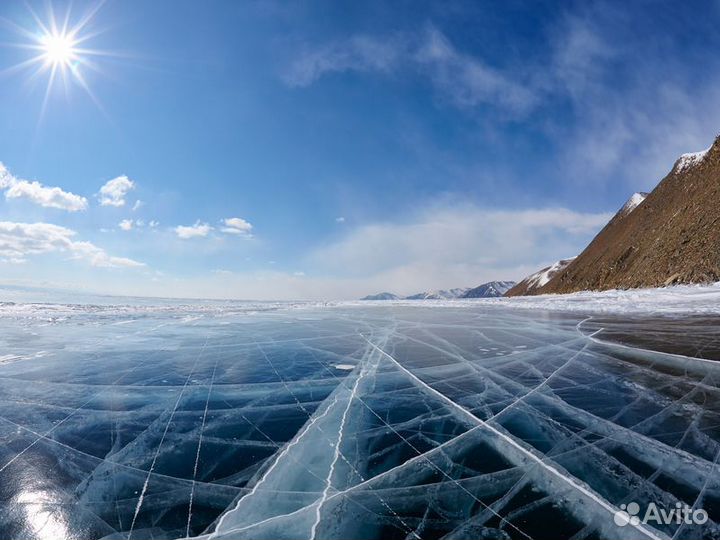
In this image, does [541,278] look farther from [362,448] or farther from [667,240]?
[362,448]

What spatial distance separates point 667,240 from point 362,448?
56.2 metres

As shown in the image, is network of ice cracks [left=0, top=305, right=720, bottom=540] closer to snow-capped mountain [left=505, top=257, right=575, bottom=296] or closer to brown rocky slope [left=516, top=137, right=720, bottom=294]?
brown rocky slope [left=516, top=137, right=720, bottom=294]

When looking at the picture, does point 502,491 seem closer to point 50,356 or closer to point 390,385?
point 390,385

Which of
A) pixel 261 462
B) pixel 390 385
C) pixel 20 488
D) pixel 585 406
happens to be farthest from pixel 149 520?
pixel 585 406

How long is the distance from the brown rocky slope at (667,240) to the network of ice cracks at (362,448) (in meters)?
37.3

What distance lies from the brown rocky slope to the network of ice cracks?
37.3 metres

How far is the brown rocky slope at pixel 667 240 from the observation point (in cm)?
3512

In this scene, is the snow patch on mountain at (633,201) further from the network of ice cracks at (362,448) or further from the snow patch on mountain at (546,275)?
the network of ice cracks at (362,448)

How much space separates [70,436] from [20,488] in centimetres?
120

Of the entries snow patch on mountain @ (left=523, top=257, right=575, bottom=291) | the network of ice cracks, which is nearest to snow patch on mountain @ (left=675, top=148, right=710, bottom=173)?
snow patch on mountain @ (left=523, top=257, right=575, bottom=291)

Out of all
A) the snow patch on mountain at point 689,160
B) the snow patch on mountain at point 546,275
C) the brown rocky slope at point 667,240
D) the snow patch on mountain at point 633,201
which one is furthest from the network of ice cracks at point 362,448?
the snow patch on mountain at point 546,275

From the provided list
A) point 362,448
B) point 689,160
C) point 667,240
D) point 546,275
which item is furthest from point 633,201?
point 362,448

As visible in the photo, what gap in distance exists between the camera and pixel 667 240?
143ft

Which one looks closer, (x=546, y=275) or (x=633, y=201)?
(x=633, y=201)
